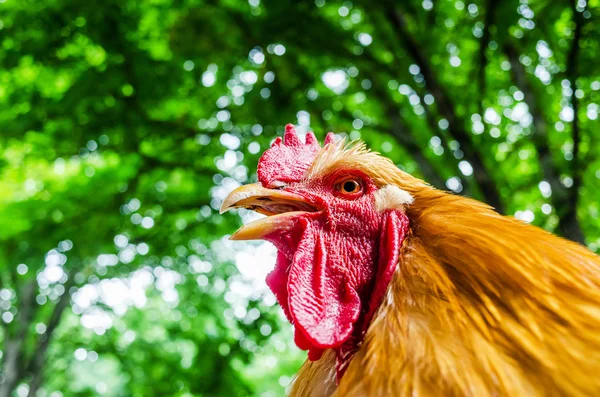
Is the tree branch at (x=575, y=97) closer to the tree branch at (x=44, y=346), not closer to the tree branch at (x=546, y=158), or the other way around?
the tree branch at (x=546, y=158)

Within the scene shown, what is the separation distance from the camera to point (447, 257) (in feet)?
4.70

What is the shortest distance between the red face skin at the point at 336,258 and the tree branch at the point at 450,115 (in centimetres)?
307

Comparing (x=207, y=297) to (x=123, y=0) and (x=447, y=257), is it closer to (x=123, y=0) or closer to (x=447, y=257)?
(x=123, y=0)

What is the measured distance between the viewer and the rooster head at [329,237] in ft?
5.13

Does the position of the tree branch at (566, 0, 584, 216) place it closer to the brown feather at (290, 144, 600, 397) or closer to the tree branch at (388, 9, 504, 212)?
the tree branch at (388, 9, 504, 212)

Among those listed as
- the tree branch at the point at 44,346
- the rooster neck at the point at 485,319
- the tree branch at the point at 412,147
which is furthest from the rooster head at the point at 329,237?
the tree branch at the point at 44,346

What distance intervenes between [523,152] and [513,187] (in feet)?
3.32

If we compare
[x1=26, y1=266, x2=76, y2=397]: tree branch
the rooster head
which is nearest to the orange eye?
the rooster head

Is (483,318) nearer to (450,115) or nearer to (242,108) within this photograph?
(450,115)

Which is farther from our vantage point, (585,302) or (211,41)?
(211,41)

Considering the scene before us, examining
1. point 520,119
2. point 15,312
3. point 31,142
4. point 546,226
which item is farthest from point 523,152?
point 15,312

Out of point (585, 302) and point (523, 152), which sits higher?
point (585, 302)

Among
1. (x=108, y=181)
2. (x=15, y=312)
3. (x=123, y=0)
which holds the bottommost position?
(x=15, y=312)

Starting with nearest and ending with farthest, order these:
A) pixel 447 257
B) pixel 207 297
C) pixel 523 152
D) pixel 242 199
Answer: pixel 447 257 → pixel 242 199 → pixel 523 152 → pixel 207 297
